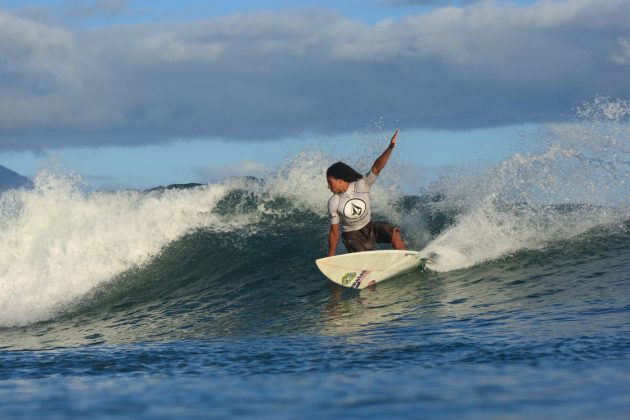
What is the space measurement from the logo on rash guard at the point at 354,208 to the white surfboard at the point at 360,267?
553 millimetres

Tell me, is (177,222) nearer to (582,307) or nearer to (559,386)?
(582,307)

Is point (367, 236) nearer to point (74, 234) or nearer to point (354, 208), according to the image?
point (354, 208)

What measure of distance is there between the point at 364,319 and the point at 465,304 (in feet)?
4.07

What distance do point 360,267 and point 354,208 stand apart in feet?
2.67

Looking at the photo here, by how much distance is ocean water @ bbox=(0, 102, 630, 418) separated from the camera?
5164 mm

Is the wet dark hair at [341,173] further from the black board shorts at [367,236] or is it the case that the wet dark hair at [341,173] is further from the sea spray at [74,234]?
the sea spray at [74,234]

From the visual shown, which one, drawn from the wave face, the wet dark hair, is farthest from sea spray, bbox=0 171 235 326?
the wet dark hair

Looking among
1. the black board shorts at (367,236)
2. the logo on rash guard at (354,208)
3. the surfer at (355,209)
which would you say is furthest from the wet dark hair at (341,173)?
the black board shorts at (367,236)

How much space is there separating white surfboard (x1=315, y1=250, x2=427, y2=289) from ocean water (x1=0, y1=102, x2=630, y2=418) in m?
0.20

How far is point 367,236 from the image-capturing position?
35.9 ft

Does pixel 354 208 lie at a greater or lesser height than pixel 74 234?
lesser

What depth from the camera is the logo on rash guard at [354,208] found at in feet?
35.1

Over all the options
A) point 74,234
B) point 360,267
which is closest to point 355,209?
point 360,267

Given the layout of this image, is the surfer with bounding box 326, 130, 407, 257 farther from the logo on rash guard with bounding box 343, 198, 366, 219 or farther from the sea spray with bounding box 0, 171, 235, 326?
the sea spray with bounding box 0, 171, 235, 326
